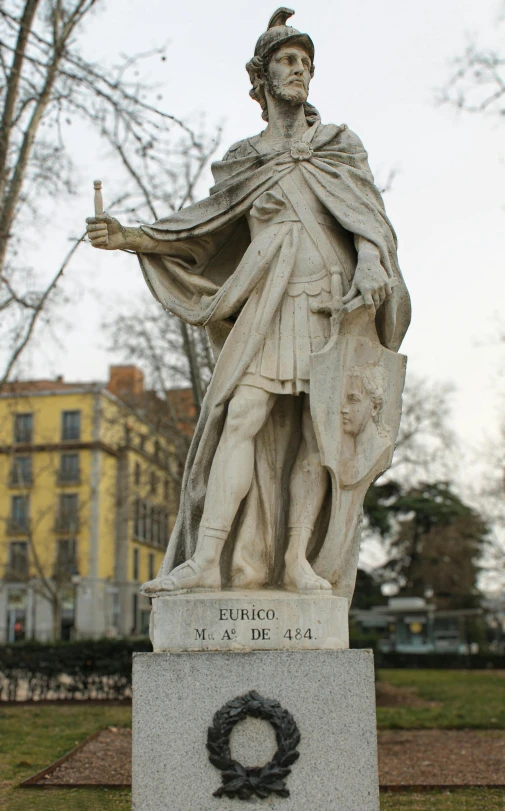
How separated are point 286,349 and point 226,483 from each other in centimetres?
83

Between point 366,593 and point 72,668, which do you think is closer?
point 72,668

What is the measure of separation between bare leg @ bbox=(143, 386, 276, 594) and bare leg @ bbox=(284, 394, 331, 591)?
28 cm

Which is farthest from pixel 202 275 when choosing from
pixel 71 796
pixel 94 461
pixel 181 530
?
pixel 94 461

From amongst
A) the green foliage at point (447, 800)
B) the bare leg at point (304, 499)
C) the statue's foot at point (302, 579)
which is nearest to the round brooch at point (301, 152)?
the bare leg at point (304, 499)

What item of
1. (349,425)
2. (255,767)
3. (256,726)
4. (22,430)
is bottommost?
(255,767)

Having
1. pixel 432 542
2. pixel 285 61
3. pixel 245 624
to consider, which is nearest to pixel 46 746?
pixel 245 624

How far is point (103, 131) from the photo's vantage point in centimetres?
1309

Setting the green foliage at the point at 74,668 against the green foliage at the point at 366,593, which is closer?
the green foliage at the point at 74,668

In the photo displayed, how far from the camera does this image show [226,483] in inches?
191

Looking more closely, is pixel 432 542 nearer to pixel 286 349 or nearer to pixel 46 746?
pixel 46 746

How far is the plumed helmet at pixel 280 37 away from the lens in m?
5.36

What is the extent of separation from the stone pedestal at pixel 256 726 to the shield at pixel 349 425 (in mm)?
676

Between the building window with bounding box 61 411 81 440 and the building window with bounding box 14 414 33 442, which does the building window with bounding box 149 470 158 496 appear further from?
the building window with bounding box 61 411 81 440

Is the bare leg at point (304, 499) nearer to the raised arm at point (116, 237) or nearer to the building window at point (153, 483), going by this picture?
the raised arm at point (116, 237)
